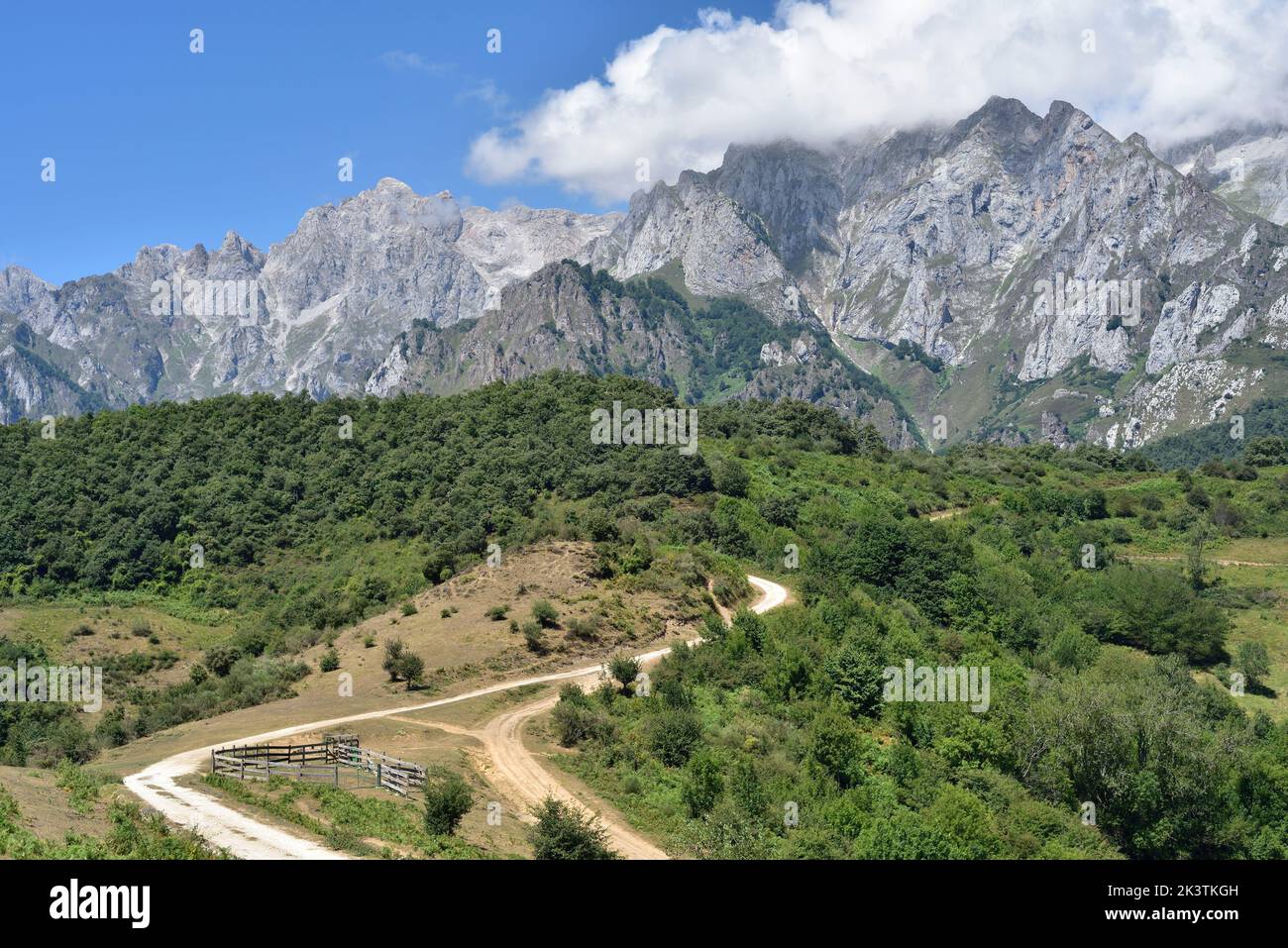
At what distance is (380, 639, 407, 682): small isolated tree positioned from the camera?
167 feet

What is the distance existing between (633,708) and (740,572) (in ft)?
95.9

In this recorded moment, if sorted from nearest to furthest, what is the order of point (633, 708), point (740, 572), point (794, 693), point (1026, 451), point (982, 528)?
point (633, 708) → point (794, 693) → point (740, 572) → point (982, 528) → point (1026, 451)

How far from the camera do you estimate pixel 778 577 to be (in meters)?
77.9

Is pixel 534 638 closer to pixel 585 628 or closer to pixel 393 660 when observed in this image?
pixel 585 628

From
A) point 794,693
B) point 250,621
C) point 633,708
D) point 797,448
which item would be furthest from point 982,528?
point 250,621

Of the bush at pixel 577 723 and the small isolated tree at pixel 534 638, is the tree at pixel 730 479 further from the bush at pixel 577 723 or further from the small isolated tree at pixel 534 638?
the bush at pixel 577 723

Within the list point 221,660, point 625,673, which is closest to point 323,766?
point 625,673

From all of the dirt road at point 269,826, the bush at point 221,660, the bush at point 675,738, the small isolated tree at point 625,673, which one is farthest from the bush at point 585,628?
the bush at point 221,660

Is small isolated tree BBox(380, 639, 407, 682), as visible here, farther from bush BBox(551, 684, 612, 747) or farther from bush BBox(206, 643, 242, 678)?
bush BBox(551, 684, 612, 747)

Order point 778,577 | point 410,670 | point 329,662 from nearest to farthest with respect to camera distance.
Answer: point 410,670 → point 329,662 → point 778,577

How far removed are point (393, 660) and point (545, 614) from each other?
10.8 metres

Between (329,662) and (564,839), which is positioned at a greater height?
(329,662)
